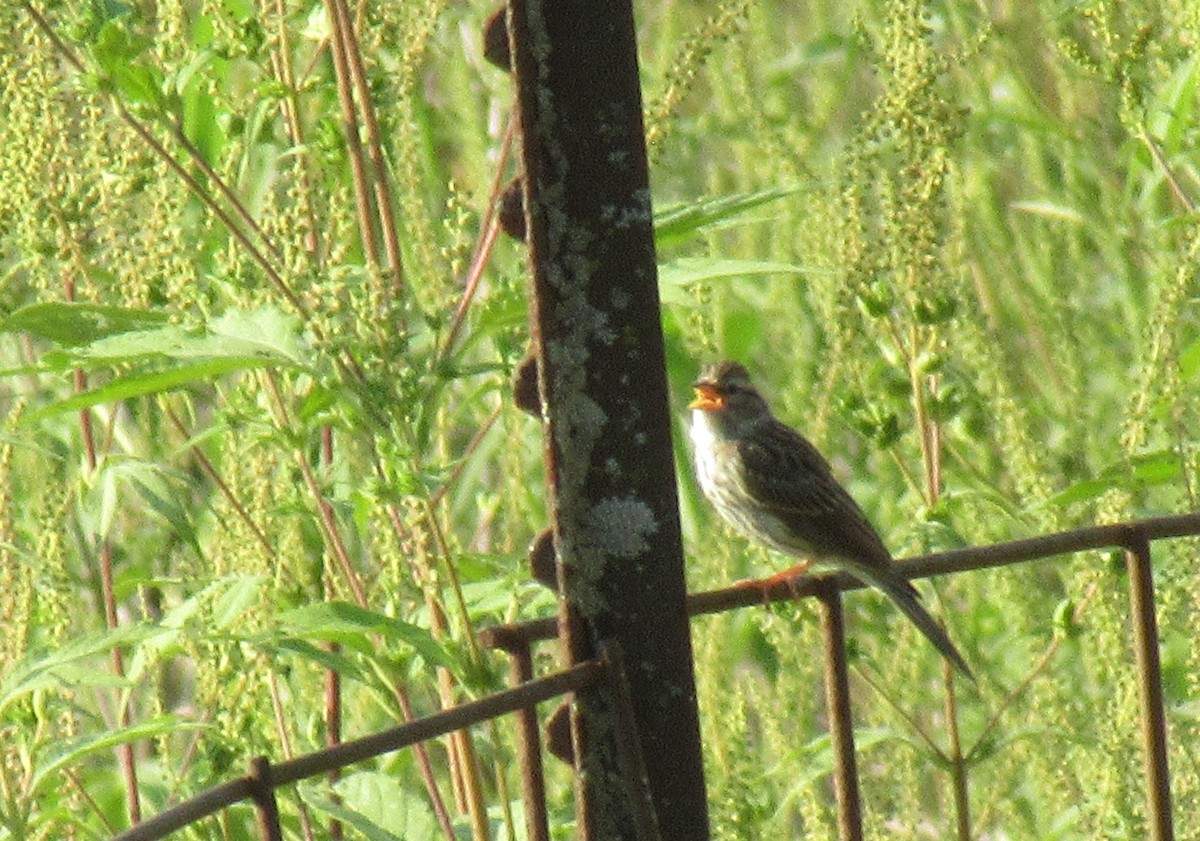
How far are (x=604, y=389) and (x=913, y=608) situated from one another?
1753mm

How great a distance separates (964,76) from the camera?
4.69 meters

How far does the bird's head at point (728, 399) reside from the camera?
4191 mm

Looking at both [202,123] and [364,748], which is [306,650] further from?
[202,123]

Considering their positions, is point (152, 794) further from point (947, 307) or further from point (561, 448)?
point (561, 448)

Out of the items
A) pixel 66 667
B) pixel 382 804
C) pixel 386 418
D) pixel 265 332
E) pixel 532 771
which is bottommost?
pixel 382 804

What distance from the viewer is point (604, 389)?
181 cm

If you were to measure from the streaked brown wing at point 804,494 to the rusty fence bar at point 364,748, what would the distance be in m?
2.19

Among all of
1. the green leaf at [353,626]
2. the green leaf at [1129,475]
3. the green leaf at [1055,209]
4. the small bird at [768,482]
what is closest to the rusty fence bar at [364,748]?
the green leaf at [353,626]

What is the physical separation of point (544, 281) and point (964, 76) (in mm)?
3063

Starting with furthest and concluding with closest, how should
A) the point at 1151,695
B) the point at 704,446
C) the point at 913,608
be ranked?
the point at 704,446, the point at 913,608, the point at 1151,695

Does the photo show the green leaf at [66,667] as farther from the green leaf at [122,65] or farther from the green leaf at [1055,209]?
the green leaf at [1055,209]

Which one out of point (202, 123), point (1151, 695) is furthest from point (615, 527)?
point (202, 123)

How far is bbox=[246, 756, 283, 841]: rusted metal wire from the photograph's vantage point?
168cm

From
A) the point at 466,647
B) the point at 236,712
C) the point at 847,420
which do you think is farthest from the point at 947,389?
the point at 236,712
